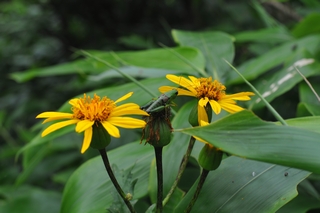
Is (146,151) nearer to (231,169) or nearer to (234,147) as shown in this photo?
(231,169)

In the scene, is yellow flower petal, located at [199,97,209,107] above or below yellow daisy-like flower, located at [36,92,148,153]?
below

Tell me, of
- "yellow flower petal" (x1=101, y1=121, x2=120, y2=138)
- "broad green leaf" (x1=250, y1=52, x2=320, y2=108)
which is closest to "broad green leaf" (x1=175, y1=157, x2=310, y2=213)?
"yellow flower petal" (x1=101, y1=121, x2=120, y2=138)

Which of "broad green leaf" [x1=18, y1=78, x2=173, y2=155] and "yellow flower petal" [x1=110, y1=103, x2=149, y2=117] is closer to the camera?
"yellow flower petal" [x1=110, y1=103, x2=149, y2=117]

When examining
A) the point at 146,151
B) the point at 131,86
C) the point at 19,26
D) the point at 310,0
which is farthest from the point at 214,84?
the point at 19,26

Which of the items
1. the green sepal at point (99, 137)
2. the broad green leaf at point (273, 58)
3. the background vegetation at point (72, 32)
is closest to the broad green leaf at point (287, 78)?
the broad green leaf at point (273, 58)

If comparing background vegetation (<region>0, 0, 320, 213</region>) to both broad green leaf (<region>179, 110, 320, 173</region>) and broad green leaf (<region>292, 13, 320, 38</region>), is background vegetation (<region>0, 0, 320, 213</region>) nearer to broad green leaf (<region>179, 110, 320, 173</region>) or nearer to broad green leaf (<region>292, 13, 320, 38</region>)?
broad green leaf (<region>292, 13, 320, 38</region>)

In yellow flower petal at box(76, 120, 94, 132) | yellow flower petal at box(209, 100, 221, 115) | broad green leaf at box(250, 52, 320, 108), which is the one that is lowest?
broad green leaf at box(250, 52, 320, 108)

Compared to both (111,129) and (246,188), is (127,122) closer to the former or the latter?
(111,129)
